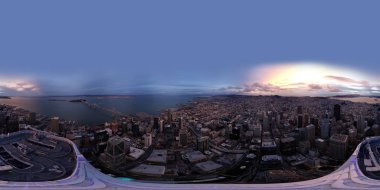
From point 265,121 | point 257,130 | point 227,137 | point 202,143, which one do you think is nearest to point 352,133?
point 265,121

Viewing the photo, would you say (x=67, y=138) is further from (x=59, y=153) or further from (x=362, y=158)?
(x=362, y=158)

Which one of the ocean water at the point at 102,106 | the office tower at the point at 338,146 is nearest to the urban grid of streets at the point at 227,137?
the office tower at the point at 338,146

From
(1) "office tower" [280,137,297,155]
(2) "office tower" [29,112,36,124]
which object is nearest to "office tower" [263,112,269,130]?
(1) "office tower" [280,137,297,155]

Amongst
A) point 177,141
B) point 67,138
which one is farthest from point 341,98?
point 67,138

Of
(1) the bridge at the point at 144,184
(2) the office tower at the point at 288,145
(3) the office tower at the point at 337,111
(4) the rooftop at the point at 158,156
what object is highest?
(3) the office tower at the point at 337,111

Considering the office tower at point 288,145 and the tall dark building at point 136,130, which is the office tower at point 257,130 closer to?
the office tower at point 288,145
